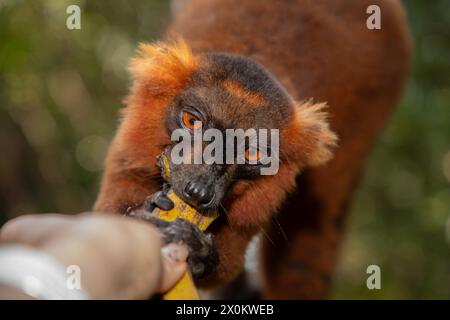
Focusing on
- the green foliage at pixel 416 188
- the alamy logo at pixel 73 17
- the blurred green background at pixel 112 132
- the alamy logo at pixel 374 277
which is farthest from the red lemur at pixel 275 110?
the green foliage at pixel 416 188

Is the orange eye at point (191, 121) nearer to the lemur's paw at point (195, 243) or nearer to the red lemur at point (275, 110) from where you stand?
the red lemur at point (275, 110)

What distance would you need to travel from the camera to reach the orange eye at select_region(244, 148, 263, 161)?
3617 millimetres

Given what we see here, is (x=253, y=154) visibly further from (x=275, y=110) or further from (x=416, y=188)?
(x=416, y=188)

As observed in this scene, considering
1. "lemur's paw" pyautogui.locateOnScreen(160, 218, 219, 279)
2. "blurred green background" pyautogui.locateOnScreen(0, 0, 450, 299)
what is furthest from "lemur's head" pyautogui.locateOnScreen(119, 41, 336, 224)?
"blurred green background" pyautogui.locateOnScreen(0, 0, 450, 299)

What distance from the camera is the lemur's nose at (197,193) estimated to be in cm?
322

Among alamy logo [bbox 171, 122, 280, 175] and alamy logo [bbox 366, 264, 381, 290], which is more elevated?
alamy logo [bbox 171, 122, 280, 175]

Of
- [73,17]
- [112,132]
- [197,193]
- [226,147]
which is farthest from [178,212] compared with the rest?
[112,132]

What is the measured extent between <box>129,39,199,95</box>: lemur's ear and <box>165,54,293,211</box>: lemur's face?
3.6 inches

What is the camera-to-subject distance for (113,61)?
7949mm

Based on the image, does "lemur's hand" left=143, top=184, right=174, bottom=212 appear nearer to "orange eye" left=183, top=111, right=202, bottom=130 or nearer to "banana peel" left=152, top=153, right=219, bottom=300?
"banana peel" left=152, top=153, right=219, bottom=300
